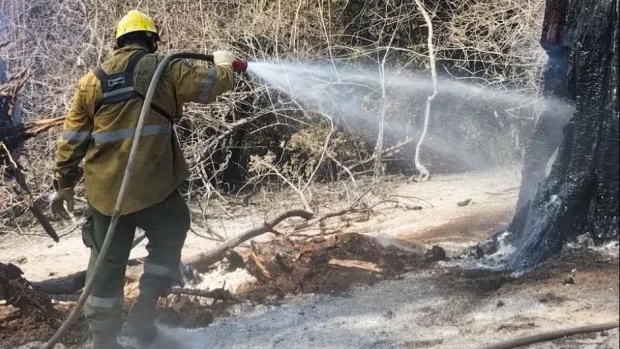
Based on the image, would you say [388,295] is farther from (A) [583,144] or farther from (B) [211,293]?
(A) [583,144]

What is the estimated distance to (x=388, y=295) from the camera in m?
4.16

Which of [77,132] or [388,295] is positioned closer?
[77,132]

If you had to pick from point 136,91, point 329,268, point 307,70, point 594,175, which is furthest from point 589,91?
point 307,70

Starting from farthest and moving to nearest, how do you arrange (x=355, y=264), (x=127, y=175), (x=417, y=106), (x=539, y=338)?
(x=417, y=106), (x=355, y=264), (x=127, y=175), (x=539, y=338)

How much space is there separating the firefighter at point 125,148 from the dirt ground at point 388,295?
563 millimetres

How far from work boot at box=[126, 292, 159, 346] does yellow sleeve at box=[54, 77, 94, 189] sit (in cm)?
84

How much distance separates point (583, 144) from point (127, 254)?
8.32ft

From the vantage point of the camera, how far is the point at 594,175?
11.9ft

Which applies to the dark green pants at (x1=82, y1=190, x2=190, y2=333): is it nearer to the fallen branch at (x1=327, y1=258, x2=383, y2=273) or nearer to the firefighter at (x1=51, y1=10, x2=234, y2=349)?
the firefighter at (x1=51, y1=10, x2=234, y2=349)

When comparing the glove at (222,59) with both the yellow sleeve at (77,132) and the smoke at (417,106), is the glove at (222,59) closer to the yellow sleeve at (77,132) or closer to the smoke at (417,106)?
the yellow sleeve at (77,132)

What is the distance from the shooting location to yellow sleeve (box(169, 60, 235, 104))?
3492 millimetres

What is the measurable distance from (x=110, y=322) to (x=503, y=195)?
Answer: 4237mm

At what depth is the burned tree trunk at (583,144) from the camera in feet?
11.6

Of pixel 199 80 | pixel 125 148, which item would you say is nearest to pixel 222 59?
pixel 199 80
